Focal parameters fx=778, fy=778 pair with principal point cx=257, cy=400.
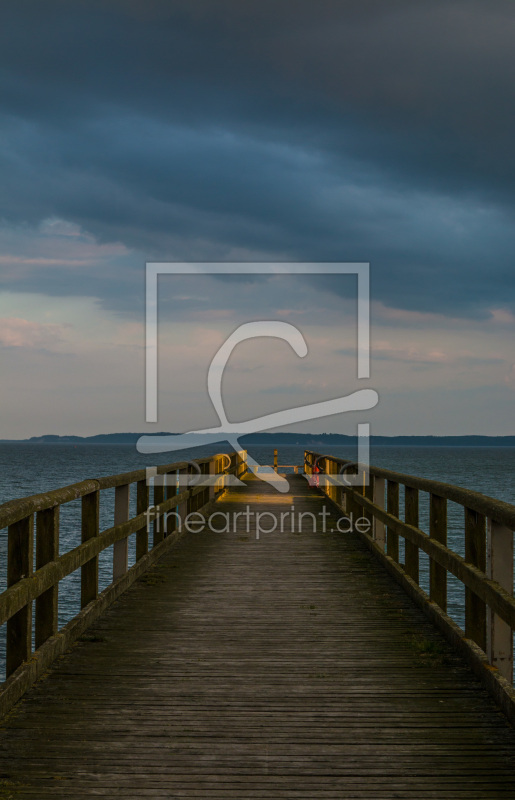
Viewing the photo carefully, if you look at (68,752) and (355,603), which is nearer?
(68,752)

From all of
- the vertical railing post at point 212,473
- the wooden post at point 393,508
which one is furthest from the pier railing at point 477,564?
the vertical railing post at point 212,473

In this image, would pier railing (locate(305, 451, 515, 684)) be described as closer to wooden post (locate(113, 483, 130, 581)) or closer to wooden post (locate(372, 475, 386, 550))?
wooden post (locate(372, 475, 386, 550))

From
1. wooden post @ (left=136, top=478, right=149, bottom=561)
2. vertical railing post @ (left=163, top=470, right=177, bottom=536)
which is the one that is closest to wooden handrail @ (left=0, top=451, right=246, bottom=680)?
wooden post @ (left=136, top=478, right=149, bottom=561)

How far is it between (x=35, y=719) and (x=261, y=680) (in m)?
1.52

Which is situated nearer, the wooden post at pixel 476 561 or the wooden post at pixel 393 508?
the wooden post at pixel 476 561

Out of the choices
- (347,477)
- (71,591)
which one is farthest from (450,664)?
(71,591)

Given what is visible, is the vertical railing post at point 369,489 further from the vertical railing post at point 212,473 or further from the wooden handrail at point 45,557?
the vertical railing post at point 212,473

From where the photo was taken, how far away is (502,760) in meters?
3.89

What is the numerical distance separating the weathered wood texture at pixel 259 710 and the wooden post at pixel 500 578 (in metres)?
0.26

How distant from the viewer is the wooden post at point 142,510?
8.69m

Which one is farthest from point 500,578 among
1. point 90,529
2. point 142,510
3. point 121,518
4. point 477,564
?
point 142,510

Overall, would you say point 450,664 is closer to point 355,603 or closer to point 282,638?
point 282,638

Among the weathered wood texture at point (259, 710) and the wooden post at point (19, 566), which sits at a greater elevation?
the wooden post at point (19, 566)

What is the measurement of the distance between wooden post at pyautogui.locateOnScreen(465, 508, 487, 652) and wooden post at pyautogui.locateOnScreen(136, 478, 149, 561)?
405 cm
